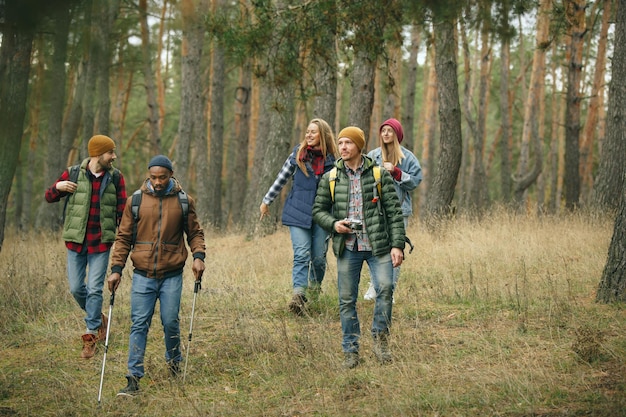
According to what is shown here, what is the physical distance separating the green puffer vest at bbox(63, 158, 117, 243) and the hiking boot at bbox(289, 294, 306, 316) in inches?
77.0

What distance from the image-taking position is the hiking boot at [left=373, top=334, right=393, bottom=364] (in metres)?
5.62

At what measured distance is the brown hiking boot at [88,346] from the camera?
671 cm

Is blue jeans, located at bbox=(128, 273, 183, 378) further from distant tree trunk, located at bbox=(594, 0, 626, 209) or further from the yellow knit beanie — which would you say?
distant tree trunk, located at bbox=(594, 0, 626, 209)

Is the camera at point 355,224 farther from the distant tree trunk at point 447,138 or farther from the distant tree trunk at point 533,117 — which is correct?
the distant tree trunk at point 533,117

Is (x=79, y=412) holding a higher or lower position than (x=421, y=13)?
lower

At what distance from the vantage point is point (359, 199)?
5680 mm

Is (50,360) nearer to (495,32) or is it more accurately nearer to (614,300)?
(495,32)

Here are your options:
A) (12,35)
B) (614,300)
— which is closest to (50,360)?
(12,35)

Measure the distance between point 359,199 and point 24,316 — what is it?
4.86 metres

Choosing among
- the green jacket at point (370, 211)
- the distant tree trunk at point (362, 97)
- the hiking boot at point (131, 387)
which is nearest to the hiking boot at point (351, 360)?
the green jacket at point (370, 211)

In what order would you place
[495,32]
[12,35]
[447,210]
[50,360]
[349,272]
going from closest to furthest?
[12,35], [349,272], [495,32], [50,360], [447,210]

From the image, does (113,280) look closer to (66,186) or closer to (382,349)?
(66,186)

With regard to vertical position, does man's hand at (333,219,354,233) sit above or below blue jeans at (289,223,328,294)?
above

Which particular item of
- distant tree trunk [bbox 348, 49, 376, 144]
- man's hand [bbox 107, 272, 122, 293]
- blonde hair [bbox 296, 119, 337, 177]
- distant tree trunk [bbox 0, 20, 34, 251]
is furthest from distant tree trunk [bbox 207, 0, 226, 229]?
distant tree trunk [bbox 0, 20, 34, 251]
